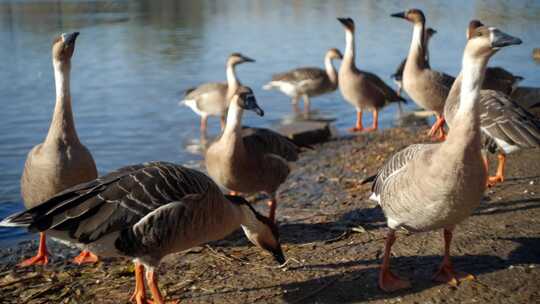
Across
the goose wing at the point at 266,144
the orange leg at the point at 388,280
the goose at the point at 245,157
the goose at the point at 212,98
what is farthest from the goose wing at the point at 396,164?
the goose at the point at 212,98

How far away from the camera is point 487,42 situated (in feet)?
13.6

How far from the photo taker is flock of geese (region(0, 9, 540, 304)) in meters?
4.25

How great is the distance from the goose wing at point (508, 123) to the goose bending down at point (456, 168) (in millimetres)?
1942

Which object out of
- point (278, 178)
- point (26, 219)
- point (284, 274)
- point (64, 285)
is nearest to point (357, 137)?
point (278, 178)

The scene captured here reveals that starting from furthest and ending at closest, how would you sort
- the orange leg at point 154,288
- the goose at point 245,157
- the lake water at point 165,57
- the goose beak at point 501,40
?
the lake water at point 165,57 < the goose at point 245,157 < the orange leg at point 154,288 < the goose beak at point 501,40

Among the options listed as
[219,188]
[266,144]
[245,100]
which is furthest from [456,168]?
[266,144]

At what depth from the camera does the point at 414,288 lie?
4.85m

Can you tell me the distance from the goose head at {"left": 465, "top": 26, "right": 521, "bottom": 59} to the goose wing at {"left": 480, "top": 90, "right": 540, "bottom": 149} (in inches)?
86.0

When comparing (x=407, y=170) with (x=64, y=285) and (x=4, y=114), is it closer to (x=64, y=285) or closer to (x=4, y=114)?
(x=64, y=285)

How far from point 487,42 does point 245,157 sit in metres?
3.04

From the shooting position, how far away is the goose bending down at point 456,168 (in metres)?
4.21

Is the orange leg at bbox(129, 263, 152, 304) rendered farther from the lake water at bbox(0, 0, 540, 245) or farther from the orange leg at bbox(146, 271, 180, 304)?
the lake water at bbox(0, 0, 540, 245)

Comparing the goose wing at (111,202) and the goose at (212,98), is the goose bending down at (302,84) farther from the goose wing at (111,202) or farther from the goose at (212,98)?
the goose wing at (111,202)

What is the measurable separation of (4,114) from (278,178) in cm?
763
